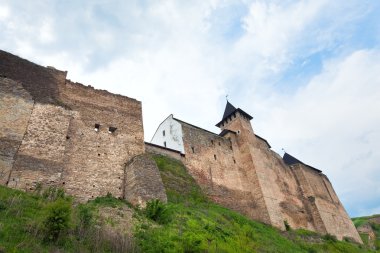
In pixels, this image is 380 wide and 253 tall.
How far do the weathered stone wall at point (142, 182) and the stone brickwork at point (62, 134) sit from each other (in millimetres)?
74

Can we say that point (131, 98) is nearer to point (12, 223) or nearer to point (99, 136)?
point (99, 136)

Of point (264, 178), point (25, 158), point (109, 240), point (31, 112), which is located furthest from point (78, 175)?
point (264, 178)

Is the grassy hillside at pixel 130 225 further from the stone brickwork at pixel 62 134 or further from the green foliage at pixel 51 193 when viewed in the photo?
the stone brickwork at pixel 62 134

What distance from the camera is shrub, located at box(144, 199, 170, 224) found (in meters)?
12.6

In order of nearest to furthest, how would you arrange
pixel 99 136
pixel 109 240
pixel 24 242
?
pixel 24 242, pixel 109 240, pixel 99 136

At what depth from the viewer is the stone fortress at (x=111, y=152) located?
13.5 metres

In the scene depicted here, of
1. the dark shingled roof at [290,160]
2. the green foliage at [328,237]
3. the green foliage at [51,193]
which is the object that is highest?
the dark shingled roof at [290,160]

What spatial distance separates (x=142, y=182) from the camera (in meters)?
14.6

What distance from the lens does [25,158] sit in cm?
1298

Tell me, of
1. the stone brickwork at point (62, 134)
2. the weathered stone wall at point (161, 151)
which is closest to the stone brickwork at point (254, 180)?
the weathered stone wall at point (161, 151)

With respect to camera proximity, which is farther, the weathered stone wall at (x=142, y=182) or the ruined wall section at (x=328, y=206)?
the ruined wall section at (x=328, y=206)

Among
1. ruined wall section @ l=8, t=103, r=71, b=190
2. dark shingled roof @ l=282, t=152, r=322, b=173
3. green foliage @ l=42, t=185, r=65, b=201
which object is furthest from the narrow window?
dark shingled roof @ l=282, t=152, r=322, b=173

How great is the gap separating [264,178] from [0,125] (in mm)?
17760

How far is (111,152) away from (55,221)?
782 cm
